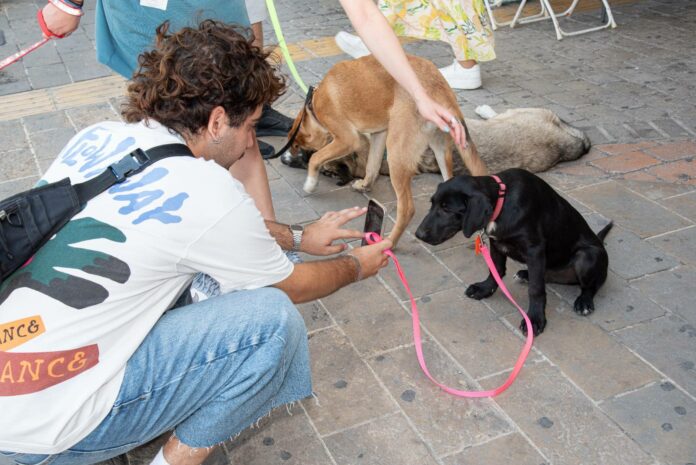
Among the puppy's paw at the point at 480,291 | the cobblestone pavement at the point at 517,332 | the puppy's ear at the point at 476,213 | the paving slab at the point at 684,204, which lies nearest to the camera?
the cobblestone pavement at the point at 517,332

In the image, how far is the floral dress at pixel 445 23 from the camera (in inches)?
260

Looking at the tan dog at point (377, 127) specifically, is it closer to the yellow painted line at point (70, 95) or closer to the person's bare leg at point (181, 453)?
the yellow painted line at point (70, 95)

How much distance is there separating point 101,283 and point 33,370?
0.31 meters

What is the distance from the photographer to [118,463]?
2.98m

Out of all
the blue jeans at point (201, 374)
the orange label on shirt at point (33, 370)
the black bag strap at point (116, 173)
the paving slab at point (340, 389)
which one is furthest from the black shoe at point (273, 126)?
the orange label on shirt at point (33, 370)

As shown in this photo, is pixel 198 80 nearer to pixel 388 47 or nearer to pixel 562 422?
A: pixel 388 47

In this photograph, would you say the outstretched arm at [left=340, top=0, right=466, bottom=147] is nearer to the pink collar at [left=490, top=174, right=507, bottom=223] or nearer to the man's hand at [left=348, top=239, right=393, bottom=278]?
the pink collar at [left=490, top=174, right=507, bottom=223]

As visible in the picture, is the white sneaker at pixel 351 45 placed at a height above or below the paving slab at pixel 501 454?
below

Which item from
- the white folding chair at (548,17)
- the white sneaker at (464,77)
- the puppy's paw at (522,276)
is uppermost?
the puppy's paw at (522,276)

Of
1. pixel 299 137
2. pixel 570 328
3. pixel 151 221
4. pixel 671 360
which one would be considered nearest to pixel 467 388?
pixel 570 328

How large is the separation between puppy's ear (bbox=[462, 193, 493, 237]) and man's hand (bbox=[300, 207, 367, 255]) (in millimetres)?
564

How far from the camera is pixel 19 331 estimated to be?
2.17m

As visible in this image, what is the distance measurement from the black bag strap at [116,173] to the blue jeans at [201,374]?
494 mm

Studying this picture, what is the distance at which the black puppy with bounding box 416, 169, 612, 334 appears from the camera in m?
3.53
